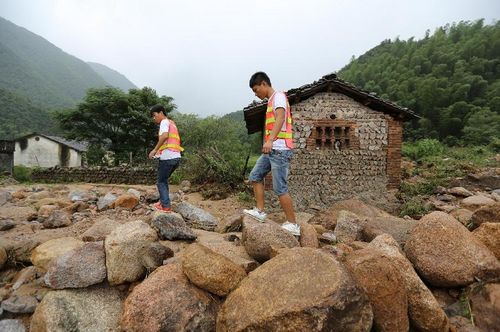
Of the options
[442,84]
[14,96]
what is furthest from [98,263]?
[14,96]

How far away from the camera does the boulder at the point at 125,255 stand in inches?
108

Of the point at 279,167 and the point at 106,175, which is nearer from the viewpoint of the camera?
the point at 279,167

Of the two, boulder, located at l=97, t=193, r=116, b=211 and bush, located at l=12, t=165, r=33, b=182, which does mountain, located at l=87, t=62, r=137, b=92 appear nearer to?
bush, located at l=12, t=165, r=33, b=182

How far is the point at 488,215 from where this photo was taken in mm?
3207

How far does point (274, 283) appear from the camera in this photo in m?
2.12

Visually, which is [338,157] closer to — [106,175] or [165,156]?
[165,156]

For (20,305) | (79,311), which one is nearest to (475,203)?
(79,311)

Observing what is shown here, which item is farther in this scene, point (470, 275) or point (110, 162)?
point (110, 162)

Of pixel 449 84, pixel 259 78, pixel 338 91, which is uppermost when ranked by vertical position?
pixel 449 84

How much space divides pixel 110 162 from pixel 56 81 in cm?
7294

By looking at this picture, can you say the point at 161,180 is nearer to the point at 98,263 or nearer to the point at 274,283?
the point at 98,263

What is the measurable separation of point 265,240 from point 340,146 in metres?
6.61

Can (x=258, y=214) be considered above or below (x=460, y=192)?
above

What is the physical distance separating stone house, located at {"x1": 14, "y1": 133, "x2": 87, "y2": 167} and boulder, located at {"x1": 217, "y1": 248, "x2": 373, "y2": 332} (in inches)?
1273
